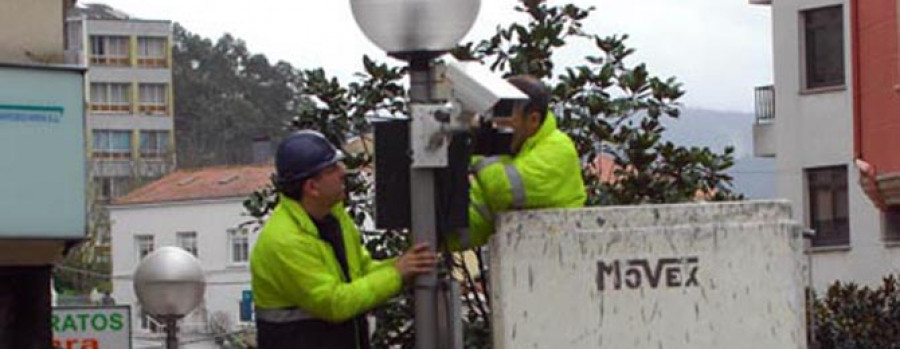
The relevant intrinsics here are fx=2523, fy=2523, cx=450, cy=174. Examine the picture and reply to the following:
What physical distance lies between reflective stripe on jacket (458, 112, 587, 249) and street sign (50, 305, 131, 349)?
38.9ft

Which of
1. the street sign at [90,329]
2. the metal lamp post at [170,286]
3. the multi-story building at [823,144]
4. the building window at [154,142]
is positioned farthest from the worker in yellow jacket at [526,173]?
the building window at [154,142]

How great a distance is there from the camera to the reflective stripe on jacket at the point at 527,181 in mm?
9078

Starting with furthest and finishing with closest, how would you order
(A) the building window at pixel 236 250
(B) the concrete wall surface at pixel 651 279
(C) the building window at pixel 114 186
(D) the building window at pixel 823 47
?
(C) the building window at pixel 114 186 < (A) the building window at pixel 236 250 < (D) the building window at pixel 823 47 < (B) the concrete wall surface at pixel 651 279

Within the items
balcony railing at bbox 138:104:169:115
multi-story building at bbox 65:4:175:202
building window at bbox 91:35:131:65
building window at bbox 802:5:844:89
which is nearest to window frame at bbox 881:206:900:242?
building window at bbox 802:5:844:89

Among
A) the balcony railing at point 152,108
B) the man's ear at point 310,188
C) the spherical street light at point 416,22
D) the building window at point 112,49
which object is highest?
the building window at point 112,49

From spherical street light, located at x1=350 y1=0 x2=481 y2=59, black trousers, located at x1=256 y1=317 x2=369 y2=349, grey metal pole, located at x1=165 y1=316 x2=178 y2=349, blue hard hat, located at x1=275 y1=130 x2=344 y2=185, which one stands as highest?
spherical street light, located at x1=350 y1=0 x2=481 y2=59

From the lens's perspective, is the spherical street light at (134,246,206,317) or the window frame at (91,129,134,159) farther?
the window frame at (91,129,134,159)

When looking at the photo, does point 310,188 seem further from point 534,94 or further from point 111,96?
point 111,96

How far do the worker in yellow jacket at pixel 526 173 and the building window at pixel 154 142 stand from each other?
99.3 m

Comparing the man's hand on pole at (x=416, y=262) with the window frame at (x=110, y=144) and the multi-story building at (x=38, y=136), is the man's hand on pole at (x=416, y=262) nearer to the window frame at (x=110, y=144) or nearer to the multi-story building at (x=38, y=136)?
the multi-story building at (x=38, y=136)

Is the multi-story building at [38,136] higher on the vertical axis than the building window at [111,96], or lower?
lower

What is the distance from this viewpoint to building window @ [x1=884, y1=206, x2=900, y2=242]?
36.2m

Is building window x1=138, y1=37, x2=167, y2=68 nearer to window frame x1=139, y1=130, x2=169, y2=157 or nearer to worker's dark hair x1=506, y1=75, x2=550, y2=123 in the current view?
window frame x1=139, y1=130, x2=169, y2=157

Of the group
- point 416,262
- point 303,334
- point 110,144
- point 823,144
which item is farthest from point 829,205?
point 110,144
